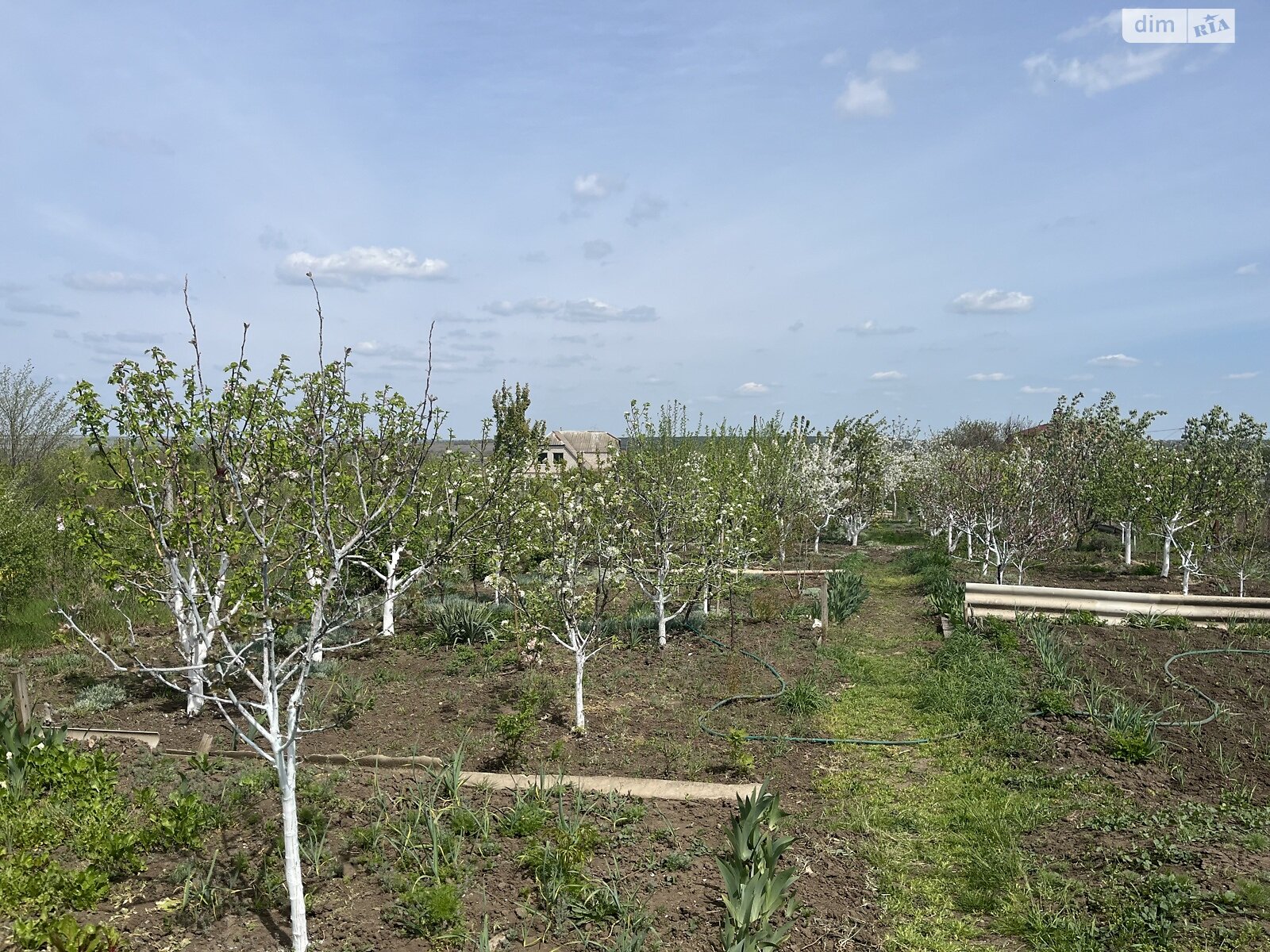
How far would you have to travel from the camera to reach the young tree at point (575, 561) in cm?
737

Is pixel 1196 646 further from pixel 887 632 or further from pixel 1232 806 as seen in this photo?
pixel 1232 806

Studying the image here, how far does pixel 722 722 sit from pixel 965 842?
8.49ft

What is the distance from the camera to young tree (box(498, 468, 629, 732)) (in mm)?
7367

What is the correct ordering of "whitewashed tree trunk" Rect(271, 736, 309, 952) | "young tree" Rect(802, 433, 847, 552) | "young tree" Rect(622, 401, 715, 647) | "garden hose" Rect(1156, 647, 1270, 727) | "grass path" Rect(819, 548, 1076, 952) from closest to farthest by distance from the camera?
1. "whitewashed tree trunk" Rect(271, 736, 309, 952)
2. "grass path" Rect(819, 548, 1076, 952)
3. "garden hose" Rect(1156, 647, 1270, 727)
4. "young tree" Rect(622, 401, 715, 647)
5. "young tree" Rect(802, 433, 847, 552)

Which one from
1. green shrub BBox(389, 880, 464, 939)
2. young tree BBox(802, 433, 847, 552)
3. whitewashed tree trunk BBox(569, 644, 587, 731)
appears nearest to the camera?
green shrub BBox(389, 880, 464, 939)

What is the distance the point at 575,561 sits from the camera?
7.52 metres

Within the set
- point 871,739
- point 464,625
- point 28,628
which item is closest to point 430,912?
→ point 871,739

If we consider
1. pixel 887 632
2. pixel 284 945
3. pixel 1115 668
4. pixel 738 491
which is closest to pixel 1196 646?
pixel 1115 668

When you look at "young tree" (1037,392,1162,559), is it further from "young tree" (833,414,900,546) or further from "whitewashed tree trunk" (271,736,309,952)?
"whitewashed tree trunk" (271,736,309,952)

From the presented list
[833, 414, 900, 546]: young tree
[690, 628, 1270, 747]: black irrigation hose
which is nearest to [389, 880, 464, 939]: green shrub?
[690, 628, 1270, 747]: black irrigation hose

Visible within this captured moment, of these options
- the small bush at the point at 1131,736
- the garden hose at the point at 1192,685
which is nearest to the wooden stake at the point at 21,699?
the small bush at the point at 1131,736

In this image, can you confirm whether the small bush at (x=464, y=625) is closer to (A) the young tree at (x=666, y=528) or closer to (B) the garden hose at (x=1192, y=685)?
(A) the young tree at (x=666, y=528)

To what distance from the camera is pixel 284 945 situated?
382 cm

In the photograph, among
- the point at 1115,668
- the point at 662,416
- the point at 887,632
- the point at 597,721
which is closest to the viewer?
the point at 597,721
